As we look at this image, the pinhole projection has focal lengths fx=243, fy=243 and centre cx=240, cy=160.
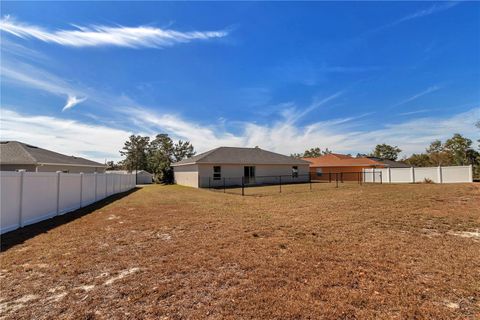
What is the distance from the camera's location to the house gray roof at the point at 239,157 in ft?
80.2

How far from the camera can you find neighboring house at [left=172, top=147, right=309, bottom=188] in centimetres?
2391

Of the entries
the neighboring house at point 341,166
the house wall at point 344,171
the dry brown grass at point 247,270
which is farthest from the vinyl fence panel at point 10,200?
the house wall at point 344,171

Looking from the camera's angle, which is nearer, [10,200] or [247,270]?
[247,270]

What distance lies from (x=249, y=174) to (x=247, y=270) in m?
22.5

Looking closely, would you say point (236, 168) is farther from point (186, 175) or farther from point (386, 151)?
point (386, 151)

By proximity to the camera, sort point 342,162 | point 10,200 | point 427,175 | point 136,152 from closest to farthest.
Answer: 1. point 10,200
2. point 427,175
3. point 342,162
4. point 136,152

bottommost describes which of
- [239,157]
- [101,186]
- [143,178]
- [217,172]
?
[143,178]

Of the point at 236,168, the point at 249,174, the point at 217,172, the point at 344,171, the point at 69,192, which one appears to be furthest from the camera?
the point at 344,171

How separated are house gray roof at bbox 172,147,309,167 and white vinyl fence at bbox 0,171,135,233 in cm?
1285

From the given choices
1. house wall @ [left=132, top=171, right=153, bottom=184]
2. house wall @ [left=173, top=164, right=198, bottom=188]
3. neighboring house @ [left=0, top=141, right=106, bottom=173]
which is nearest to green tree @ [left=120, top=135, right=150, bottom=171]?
house wall @ [left=132, top=171, right=153, bottom=184]

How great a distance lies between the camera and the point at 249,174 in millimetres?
26297

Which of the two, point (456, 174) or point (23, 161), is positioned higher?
point (23, 161)

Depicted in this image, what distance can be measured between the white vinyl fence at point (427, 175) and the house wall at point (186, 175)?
1784 cm

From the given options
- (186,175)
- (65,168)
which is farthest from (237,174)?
(65,168)
